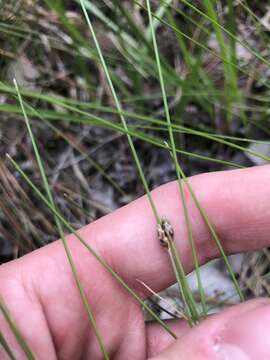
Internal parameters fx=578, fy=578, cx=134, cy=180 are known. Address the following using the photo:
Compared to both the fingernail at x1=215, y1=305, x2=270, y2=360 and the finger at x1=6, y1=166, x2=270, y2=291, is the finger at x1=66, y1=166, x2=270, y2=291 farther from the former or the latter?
the fingernail at x1=215, y1=305, x2=270, y2=360

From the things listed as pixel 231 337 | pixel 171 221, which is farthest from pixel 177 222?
pixel 231 337

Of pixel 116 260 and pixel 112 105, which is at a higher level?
pixel 112 105

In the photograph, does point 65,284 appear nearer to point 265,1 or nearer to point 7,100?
point 7,100

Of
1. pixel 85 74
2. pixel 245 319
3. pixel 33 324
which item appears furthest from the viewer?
pixel 85 74

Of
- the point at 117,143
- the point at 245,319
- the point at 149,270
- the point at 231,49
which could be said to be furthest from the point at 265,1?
the point at 245,319

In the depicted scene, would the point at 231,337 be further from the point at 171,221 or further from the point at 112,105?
the point at 112,105

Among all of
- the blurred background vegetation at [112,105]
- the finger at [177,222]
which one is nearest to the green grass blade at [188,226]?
the finger at [177,222]

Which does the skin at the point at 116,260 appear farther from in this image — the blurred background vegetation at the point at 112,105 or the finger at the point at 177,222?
the blurred background vegetation at the point at 112,105
